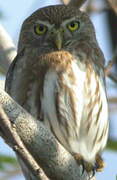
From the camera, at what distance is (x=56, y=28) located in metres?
3.82

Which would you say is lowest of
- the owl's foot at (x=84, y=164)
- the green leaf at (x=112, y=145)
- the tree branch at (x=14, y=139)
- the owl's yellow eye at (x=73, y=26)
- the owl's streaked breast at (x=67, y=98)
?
the green leaf at (x=112, y=145)

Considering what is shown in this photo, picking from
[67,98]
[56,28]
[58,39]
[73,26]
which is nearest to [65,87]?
[67,98]

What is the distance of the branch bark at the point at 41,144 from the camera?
252cm

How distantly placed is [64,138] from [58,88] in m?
0.33

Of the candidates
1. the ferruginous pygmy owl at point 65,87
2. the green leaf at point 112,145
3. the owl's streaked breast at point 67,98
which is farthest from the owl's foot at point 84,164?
the green leaf at point 112,145

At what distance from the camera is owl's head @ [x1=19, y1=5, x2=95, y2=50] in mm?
3785

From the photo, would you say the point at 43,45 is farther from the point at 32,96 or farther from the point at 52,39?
the point at 32,96

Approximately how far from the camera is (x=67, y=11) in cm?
398

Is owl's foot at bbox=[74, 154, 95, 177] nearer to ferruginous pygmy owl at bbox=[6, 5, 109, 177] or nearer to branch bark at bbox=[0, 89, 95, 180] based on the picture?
ferruginous pygmy owl at bbox=[6, 5, 109, 177]

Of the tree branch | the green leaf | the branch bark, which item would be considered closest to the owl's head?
the green leaf

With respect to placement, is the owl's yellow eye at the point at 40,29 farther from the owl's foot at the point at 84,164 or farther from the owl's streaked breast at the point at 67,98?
the owl's foot at the point at 84,164

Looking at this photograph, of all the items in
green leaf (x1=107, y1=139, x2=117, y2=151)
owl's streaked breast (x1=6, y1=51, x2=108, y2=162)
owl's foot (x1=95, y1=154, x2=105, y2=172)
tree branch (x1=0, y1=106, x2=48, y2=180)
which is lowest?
green leaf (x1=107, y1=139, x2=117, y2=151)

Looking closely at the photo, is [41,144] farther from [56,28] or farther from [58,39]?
[56,28]

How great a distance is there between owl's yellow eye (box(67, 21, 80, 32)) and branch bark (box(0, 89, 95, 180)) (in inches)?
54.0
